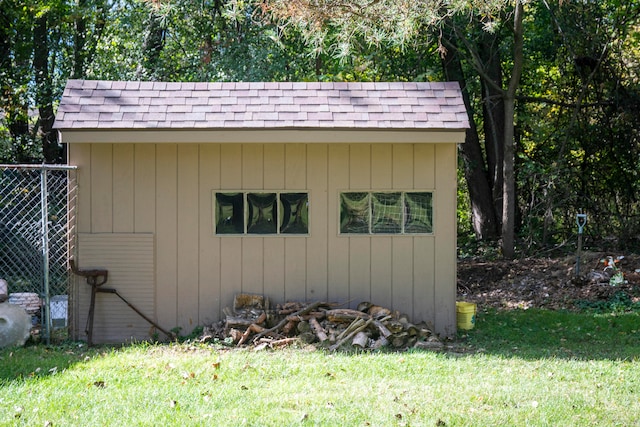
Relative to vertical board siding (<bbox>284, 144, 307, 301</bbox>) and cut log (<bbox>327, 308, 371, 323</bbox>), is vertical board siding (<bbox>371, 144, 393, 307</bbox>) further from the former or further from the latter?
vertical board siding (<bbox>284, 144, 307, 301</bbox>)

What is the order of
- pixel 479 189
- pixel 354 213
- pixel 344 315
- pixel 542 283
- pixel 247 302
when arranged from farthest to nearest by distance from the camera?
pixel 479 189, pixel 542 283, pixel 354 213, pixel 247 302, pixel 344 315

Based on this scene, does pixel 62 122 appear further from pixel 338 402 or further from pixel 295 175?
pixel 338 402

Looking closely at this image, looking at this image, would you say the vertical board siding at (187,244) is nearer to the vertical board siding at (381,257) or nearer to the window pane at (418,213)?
the vertical board siding at (381,257)

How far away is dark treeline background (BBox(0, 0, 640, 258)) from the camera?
46.6 ft

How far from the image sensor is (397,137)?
8.47m

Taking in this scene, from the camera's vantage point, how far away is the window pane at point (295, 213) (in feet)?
28.8

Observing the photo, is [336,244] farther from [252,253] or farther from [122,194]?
[122,194]

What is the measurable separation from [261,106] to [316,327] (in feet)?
8.64

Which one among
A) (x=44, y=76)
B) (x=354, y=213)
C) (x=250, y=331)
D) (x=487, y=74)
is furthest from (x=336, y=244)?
(x=44, y=76)

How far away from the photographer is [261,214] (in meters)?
8.78

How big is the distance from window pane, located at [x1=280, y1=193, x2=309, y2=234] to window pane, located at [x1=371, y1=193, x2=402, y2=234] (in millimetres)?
787

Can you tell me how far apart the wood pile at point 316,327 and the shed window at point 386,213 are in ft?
3.05

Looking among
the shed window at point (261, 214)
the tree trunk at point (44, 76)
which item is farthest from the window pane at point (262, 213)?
the tree trunk at point (44, 76)

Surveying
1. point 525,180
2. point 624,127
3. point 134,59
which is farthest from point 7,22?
point 624,127
